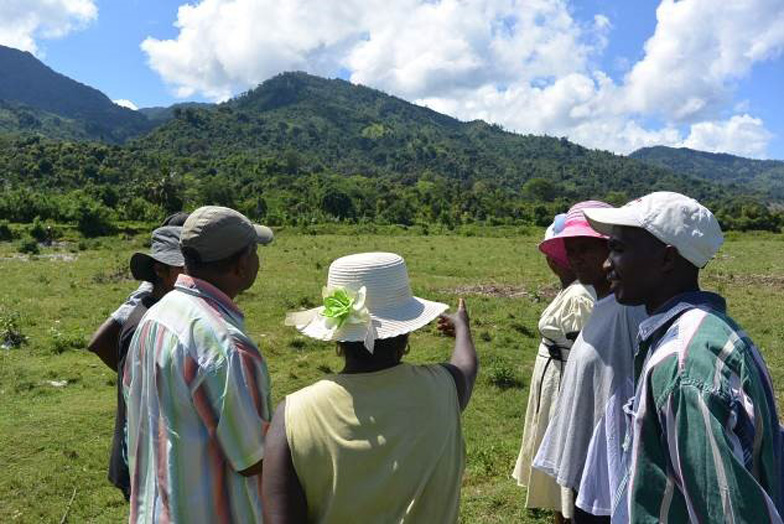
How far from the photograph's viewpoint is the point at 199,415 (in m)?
2.00

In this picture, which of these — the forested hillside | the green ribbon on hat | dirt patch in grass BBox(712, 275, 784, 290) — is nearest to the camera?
the green ribbon on hat

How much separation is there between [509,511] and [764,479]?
2.97 meters

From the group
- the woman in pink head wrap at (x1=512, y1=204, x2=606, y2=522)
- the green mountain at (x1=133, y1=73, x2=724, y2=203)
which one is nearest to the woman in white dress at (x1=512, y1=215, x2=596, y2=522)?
the woman in pink head wrap at (x1=512, y1=204, x2=606, y2=522)

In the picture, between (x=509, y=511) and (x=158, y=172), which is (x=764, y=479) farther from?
(x=158, y=172)

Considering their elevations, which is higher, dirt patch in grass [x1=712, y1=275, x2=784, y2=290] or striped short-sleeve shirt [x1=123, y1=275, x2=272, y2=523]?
striped short-sleeve shirt [x1=123, y1=275, x2=272, y2=523]

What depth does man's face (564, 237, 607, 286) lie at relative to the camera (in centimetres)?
304

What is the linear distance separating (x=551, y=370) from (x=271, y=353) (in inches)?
297

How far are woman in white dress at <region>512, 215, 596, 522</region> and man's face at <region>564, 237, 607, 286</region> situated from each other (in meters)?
0.20

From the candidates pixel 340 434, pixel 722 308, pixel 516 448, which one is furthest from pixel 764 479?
pixel 516 448

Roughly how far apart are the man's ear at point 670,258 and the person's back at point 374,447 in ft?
2.75

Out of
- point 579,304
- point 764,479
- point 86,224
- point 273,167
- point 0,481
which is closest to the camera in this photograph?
point 764,479

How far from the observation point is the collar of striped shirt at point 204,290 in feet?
7.09

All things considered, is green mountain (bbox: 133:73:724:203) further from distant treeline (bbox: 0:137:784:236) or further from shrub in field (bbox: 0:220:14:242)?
shrub in field (bbox: 0:220:14:242)

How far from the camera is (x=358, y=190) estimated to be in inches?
3105
